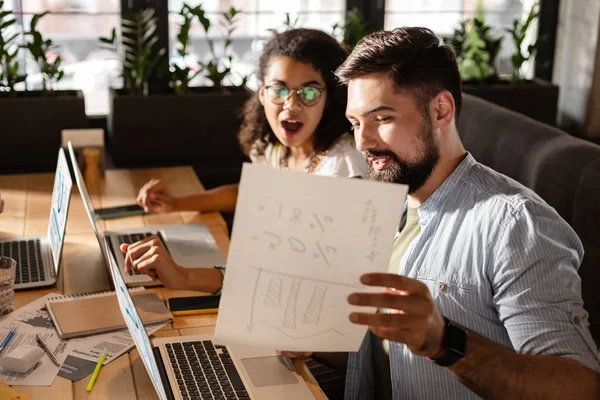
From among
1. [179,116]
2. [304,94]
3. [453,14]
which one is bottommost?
[179,116]

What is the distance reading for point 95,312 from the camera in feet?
5.72

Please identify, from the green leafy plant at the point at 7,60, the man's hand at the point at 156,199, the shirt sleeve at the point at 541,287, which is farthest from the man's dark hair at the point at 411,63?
the green leafy plant at the point at 7,60

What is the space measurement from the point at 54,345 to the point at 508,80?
2.80m

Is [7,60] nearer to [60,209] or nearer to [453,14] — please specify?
[60,209]

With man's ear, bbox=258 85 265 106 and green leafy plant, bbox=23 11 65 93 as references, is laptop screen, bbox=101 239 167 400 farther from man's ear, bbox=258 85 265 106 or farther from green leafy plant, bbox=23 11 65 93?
green leafy plant, bbox=23 11 65 93

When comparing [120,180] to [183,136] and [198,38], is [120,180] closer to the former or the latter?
[183,136]

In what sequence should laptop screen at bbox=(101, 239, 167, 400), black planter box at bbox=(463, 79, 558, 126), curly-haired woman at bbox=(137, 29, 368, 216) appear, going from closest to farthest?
1. laptop screen at bbox=(101, 239, 167, 400)
2. curly-haired woman at bbox=(137, 29, 368, 216)
3. black planter box at bbox=(463, 79, 558, 126)

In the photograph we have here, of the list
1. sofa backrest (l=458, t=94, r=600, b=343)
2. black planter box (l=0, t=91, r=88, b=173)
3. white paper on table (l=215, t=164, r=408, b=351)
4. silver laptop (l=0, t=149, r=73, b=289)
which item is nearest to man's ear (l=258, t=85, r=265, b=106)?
silver laptop (l=0, t=149, r=73, b=289)

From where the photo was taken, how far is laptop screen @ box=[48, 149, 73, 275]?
5.88 ft

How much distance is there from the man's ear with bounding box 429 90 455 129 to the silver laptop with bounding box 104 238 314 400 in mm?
562

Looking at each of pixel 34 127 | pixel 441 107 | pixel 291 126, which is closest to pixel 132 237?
pixel 291 126

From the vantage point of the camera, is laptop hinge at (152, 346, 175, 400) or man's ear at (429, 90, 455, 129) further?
man's ear at (429, 90, 455, 129)

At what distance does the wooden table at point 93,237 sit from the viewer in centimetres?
146

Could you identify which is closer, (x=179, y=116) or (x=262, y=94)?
(x=262, y=94)
